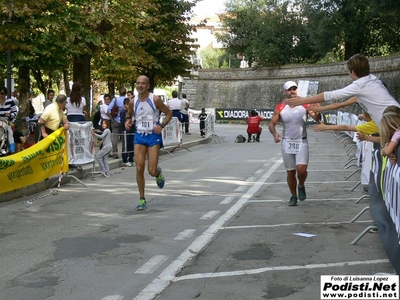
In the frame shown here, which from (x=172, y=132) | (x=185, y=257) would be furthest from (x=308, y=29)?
(x=185, y=257)

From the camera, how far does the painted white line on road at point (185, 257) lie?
6319mm

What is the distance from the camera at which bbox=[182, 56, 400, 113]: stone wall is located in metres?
64.6

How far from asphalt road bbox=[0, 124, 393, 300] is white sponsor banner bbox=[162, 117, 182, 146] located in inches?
422

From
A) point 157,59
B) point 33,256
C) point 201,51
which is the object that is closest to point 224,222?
point 33,256

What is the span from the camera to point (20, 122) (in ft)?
73.6

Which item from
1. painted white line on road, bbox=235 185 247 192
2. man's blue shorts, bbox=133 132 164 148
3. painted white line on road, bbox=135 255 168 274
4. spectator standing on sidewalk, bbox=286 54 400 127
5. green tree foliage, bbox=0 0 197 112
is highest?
green tree foliage, bbox=0 0 197 112

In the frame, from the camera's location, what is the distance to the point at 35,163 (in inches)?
555

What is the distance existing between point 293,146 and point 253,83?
63.3 metres

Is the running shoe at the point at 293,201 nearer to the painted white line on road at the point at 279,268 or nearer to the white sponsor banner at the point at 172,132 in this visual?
the painted white line on road at the point at 279,268

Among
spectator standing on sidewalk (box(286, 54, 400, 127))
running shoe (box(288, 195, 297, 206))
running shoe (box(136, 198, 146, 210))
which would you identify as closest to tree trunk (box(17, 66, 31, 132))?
running shoe (box(136, 198, 146, 210))

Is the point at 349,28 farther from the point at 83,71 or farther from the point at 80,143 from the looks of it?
the point at 80,143

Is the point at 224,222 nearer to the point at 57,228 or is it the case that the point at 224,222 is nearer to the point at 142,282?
the point at 57,228

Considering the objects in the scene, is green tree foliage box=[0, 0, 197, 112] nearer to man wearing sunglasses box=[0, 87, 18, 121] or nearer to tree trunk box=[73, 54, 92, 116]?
tree trunk box=[73, 54, 92, 116]

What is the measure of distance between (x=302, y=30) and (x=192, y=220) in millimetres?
63946
